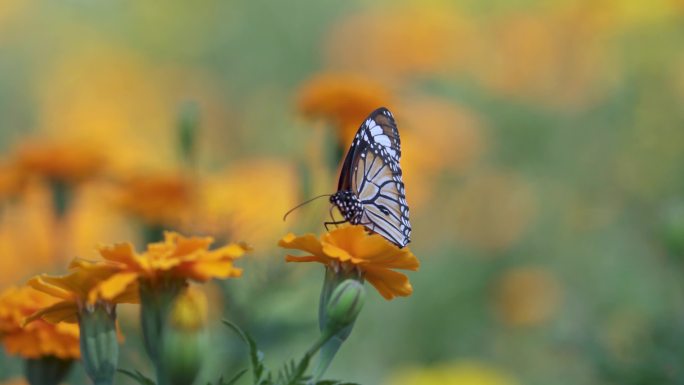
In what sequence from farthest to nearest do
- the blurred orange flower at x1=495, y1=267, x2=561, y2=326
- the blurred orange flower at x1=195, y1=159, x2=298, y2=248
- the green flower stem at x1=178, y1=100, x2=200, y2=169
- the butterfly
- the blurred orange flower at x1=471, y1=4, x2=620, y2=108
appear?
the blurred orange flower at x1=471, y1=4, x2=620, y2=108 < the blurred orange flower at x1=495, y1=267, x2=561, y2=326 < the blurred orange flower at x1=195, y1=159, x2=298, y2=248 < the green flower stem at x1=178, y1=100, x2=200, y2=169 < the butterfly

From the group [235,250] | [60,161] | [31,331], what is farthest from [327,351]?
[60,161]

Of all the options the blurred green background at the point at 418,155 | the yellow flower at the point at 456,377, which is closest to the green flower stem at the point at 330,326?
the blurred green background at the point at 418,155

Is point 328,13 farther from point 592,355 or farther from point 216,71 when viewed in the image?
point 592,355

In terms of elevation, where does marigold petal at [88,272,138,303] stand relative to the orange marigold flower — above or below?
below

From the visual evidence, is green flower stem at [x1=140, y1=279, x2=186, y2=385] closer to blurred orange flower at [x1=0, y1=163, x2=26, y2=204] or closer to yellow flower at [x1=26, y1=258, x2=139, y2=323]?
yellow flower at [x1=26, y1=258, x2=139, y2=323]

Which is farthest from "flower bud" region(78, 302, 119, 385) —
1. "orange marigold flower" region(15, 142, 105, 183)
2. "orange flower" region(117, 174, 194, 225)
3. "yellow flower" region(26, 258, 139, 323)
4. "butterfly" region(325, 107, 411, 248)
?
"orange marigold flower" region(15, 142, 105, 183)

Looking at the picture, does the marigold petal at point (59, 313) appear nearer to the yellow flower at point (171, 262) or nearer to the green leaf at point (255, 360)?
the yellow flower at point (171, 262)
